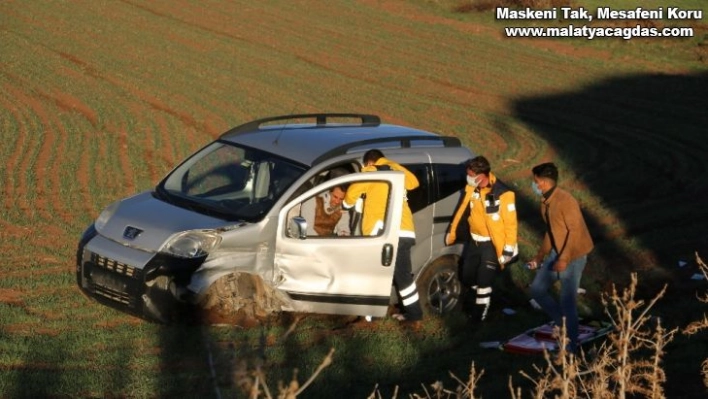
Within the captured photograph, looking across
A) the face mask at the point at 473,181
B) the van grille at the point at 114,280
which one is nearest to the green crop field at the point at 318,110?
the van grille at the point at 114,280

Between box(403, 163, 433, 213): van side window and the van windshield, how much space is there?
117cm

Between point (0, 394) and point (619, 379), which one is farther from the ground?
point (619, 379)

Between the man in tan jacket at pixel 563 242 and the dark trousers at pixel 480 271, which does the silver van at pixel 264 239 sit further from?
the man in tan jacket at pixel 563 242

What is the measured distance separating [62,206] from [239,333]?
22.7 feet

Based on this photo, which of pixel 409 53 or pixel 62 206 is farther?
pixel 409 53

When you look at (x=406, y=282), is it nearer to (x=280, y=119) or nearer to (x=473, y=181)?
(x=473, y=181)

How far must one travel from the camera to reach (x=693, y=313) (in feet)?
39.9

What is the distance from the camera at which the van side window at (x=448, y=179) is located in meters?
11.6

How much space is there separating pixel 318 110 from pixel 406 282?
58.3 feet

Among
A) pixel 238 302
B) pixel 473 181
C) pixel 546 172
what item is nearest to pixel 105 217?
pixel 238 302

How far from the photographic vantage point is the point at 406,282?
11.0 metres

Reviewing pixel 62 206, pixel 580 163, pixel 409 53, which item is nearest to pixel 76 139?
pixel 62 206

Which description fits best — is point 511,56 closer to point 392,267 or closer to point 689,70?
point 689,70

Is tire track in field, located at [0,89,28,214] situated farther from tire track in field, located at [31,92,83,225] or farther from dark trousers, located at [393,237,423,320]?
dark trousers, located at [393,237,423,320]
